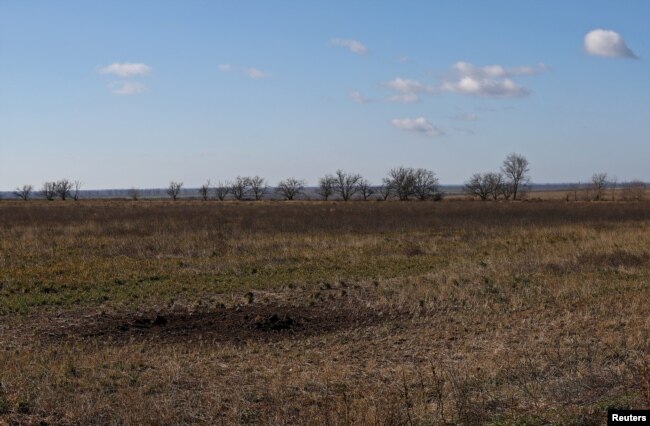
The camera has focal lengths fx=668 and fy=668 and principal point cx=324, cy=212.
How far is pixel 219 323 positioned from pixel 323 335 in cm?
203

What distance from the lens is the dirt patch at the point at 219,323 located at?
35.9 feet

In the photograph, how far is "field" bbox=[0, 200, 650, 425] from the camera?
21.9 feet

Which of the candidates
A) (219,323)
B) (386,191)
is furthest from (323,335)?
(386,191)

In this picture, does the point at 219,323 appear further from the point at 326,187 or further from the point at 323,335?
the point at 326,187

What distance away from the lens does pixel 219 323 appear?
11820mm

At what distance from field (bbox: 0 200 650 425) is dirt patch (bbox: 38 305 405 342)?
50 millimetres

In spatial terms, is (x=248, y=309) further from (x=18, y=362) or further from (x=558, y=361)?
(x=558, y=361)

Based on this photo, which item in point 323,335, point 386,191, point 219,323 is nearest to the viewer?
point 323,335

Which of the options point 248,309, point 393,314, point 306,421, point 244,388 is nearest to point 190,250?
point 248,309

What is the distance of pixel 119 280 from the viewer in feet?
52.1

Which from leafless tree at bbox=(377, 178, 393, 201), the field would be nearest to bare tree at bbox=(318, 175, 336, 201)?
leafless tree at bbox=(377, 178, 393, 201)

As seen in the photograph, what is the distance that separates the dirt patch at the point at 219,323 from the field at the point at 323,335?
0.05 metres

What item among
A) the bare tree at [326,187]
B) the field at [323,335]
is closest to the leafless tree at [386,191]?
the bare tree at [326,187]

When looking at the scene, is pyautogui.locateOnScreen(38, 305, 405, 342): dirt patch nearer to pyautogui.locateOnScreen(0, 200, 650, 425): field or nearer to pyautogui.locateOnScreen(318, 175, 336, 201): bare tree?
pyautogui.locateOnScreen(0, 200, 650, 425): field
